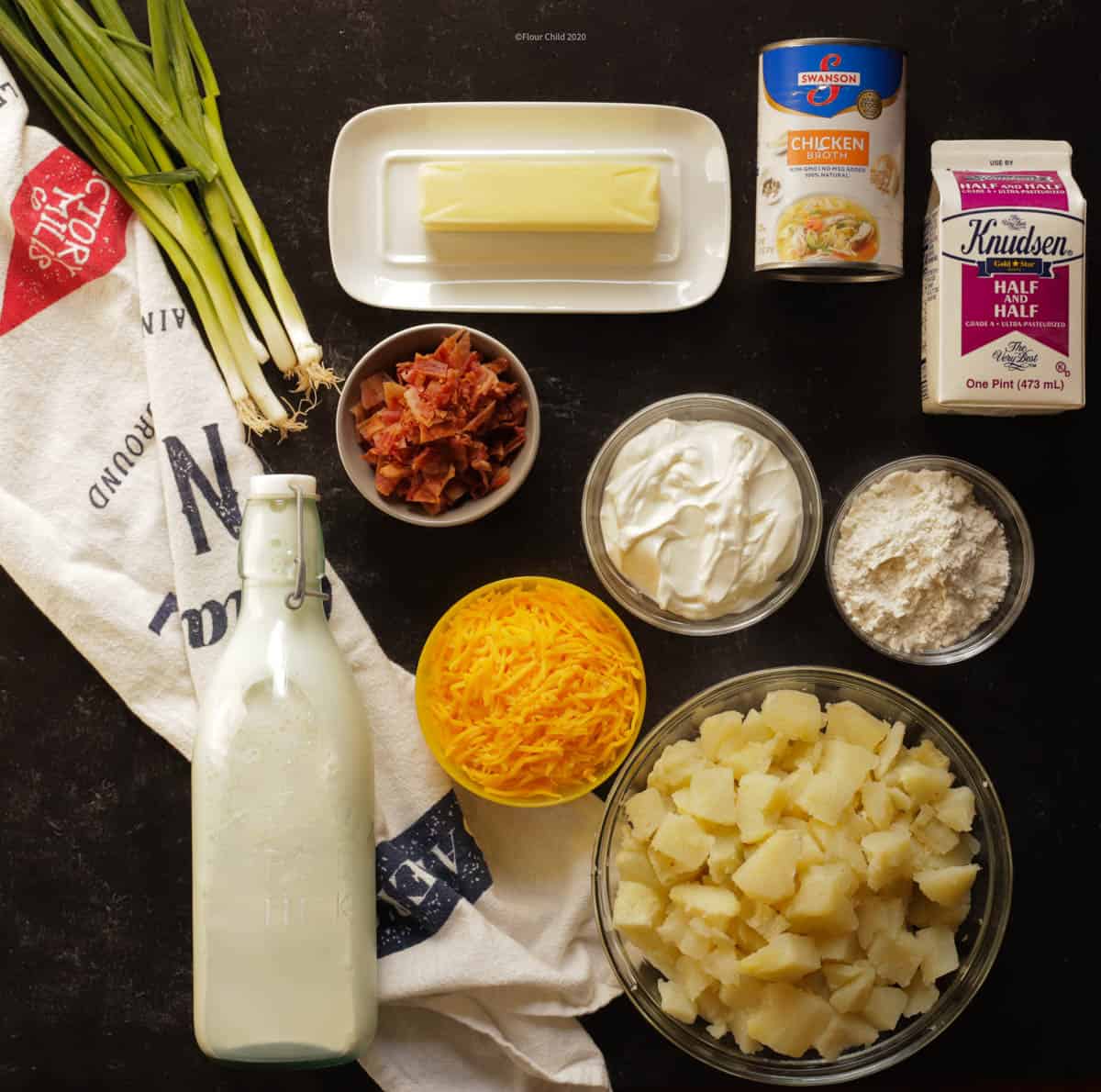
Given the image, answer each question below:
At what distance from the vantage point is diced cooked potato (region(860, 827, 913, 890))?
1.45 meters

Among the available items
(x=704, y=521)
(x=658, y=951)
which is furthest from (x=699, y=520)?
(x=658, y=951)

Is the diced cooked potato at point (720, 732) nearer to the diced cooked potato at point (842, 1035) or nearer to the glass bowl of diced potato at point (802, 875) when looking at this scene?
the glass bowl of diced potato at point (802, 875)

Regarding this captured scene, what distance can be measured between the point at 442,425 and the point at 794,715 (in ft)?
2.32

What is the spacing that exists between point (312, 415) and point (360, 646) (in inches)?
16.1

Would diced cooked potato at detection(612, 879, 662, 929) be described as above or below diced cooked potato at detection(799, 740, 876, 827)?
below

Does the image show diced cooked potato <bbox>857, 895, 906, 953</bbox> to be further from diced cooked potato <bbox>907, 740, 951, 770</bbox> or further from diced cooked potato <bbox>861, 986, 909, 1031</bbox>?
diced cooked potato <bbox>907, 740, 951, 770</bbox>

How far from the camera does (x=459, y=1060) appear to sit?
1.70m

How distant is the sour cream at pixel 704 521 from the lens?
159cm

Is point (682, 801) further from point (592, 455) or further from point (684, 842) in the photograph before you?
point (592, 455)

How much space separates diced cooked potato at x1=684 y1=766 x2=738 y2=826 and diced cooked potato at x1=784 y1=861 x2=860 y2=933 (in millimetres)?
135

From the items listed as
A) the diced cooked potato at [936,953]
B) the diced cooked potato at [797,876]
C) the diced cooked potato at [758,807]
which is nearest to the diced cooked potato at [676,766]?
the diced cooked potato at [797,876]

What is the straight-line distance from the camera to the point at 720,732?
1.57m

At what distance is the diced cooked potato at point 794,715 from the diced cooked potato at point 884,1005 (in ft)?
1.26

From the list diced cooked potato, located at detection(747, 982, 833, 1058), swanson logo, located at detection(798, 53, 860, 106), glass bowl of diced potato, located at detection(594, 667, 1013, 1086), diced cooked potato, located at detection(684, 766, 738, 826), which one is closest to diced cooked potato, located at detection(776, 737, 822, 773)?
glass bowl of diced potato, located at detection(594, 667, 1013, 1086)
